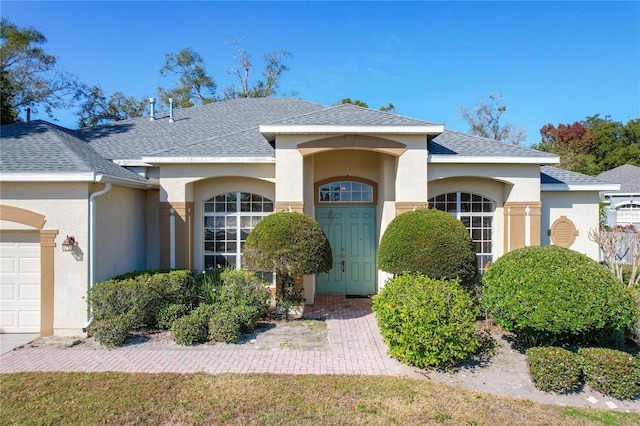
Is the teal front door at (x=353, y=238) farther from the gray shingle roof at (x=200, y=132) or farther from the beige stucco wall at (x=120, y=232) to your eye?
the beige stucco wall at (x=120, y=232)

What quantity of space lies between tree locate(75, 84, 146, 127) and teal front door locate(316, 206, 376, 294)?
66.8 feet

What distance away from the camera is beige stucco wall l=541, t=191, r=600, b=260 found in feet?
37.0

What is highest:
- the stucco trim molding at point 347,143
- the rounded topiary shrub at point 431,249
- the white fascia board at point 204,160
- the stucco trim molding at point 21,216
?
the stucco trim molding at point 347,143

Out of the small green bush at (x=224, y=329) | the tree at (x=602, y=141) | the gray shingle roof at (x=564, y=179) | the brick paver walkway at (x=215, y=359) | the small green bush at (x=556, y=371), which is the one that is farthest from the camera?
the tree at (x=602, y=141)

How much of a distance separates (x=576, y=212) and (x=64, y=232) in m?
14.1

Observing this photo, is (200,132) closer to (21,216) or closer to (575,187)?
(21,216)

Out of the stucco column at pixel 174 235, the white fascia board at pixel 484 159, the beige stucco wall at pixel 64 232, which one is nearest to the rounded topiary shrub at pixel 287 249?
the stucco column at pixel 174 235

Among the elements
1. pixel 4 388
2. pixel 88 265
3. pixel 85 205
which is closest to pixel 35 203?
pixel 85 205

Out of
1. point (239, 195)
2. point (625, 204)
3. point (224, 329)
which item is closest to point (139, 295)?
point (224, 329)

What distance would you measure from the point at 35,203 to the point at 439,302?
8.44 m

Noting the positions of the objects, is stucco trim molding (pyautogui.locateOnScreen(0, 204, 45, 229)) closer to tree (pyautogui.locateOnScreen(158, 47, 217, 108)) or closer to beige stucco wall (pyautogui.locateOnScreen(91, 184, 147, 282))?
beige stucco wall (pyautogui.locateOnScreen(91, 184, 147, 282))

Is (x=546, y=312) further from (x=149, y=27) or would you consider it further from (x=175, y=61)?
(x=175, y=61)

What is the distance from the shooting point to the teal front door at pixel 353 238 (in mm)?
11125

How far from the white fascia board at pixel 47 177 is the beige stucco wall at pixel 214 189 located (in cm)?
315
